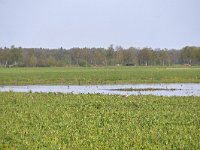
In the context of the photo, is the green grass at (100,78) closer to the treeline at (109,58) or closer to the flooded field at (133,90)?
the flooded field at (133,90)

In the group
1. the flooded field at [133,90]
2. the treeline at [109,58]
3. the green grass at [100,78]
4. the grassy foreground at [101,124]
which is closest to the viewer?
the grassy foreground at [101,124]

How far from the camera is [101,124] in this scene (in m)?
17.9

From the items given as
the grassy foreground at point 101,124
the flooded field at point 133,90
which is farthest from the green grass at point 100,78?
the grassy foreground at point 101,124

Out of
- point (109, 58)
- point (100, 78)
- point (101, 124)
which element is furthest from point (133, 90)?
point (109, 58)

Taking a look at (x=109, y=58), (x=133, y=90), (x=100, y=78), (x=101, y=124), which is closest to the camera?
(x=101, y=124)

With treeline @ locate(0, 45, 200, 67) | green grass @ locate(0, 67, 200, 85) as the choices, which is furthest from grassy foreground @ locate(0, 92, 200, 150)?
treeline @ locate(0, 45, 200, 67)

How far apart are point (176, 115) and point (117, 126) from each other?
3.86 meters

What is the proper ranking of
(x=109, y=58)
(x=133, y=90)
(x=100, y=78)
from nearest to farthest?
(x=133, y=90) < (x=100, y=78) < (x=109, y=58)

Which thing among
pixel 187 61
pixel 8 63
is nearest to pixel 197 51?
pixel 187 61

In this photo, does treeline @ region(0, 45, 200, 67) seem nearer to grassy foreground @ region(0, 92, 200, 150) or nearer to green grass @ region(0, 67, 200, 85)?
green grass @ region(0, 67, 200, 85)

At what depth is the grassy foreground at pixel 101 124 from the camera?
47.1 ft

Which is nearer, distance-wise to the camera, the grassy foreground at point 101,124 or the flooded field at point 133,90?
the grassy foreground at point 101,124

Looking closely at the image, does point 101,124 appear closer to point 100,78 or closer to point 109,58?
point 100,78

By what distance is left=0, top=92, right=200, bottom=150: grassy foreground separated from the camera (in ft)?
47.1
